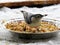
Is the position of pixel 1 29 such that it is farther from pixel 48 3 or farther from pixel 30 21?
pixel 48 3

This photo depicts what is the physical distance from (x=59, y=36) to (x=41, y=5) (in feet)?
3.45

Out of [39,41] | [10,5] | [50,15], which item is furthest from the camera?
[10,5]

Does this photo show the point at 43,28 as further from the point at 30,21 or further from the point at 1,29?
the point at 1,29

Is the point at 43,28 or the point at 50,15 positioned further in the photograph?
the point at 50,15

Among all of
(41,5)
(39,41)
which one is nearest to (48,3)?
(41,5)

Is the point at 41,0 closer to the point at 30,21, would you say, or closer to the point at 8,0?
the point at 8,0

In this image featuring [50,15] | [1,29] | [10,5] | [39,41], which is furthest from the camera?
[10,5]

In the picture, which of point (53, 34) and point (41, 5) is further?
point (41, 5)

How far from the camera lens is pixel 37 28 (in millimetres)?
1118

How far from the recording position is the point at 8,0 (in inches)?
87.2

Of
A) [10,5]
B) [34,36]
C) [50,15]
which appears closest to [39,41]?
[34,36]

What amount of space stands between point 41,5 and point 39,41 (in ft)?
3.72

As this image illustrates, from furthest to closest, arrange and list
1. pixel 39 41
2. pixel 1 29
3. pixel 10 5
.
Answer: pixel 10 5, pixel 1 29, pixel 39 41

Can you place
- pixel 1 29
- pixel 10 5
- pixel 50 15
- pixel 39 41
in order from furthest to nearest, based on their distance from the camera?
pixel 10 5 → pixel 50 15 → pixel 1 29 → pixel 39 41
